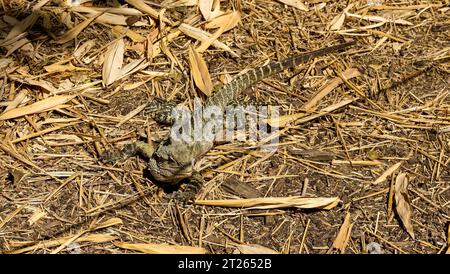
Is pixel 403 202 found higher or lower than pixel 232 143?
lower

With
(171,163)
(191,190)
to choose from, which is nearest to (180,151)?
(171,163)

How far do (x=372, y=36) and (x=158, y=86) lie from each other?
6.29 feet

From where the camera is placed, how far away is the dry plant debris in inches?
147

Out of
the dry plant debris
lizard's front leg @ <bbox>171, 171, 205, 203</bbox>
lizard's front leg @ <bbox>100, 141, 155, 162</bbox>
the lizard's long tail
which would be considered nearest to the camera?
the dry plant debris

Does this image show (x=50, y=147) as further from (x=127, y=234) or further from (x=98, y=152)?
(x=127, y=234)

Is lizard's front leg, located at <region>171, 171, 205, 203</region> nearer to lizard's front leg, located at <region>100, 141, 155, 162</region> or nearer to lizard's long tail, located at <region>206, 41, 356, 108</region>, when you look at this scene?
lizard's front leg, located at <region>100, 141, 155, 162</region>

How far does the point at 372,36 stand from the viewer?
500cm

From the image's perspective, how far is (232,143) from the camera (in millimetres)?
4297

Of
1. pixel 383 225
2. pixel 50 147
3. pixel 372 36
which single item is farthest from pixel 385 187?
pixel 50 147

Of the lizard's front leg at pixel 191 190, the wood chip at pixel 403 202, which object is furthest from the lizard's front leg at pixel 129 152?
the wood chip at pixel 403 202

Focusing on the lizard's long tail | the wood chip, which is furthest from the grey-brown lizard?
the wood chip

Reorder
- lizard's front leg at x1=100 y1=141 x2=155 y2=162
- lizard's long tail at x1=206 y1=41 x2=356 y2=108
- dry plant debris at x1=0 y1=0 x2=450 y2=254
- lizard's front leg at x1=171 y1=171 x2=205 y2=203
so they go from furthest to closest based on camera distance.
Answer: lizard's long tail at x1=206 y1=41 x2=356 y2=108, lizard's front leg at x1=100 y1=141 x2=155 y2=162, lizard's front leg at x1=171 y1=171 x2=205 y2=203, dry plant debris at x1=0 y1=0 x2=450 y2=254

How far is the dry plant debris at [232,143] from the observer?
3.72 m

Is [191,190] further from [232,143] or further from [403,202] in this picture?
[403,202]
